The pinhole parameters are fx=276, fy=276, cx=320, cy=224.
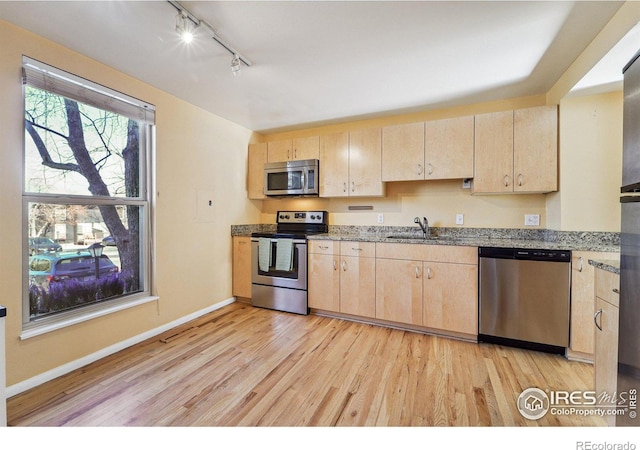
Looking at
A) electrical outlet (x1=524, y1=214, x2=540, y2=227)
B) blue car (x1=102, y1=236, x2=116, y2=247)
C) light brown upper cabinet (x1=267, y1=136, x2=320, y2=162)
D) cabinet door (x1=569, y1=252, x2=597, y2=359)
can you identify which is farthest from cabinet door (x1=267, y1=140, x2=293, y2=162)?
cabinet door (x1=569, y1=252, x2=597, y2=359)

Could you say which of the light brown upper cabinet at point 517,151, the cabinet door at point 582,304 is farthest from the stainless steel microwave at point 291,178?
the cabinet door at point 582,304

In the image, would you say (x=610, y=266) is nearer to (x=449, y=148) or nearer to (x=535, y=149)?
(x=535, y=149)

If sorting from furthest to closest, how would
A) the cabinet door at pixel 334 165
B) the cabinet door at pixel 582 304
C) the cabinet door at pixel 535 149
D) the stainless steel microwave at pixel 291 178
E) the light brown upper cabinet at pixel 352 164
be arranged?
the stainless steel microwave at pixel 291 178, the cabinet door at pixel 334 165, the light brown upper cabinet at pixel 352 164, the cabinet door at pixel 535 149, the cabinet door at pixel 582 304

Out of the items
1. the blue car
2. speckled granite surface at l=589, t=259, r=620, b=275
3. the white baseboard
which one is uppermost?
the blue car

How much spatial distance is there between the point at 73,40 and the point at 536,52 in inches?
128

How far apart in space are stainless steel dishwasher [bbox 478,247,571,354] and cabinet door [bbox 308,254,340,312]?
140 centimetres

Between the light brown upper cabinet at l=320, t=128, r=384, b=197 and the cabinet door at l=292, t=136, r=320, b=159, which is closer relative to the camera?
the light brown upper cabinet at l=320, t=128, r=384, b=197

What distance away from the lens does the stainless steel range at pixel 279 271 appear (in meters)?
3.23

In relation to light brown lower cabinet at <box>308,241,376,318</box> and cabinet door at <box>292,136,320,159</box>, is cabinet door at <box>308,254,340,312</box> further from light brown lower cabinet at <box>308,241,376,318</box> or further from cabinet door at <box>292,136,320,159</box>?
cabinet door at <box>292,136,320,159</box>

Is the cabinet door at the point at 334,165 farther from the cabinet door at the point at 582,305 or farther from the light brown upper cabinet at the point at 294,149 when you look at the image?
the cabinet door at the point at 582,305

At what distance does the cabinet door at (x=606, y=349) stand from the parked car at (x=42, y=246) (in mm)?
3432

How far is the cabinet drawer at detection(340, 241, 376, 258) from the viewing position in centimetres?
291

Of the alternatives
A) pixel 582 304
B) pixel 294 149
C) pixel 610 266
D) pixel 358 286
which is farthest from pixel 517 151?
pixel 294 149
